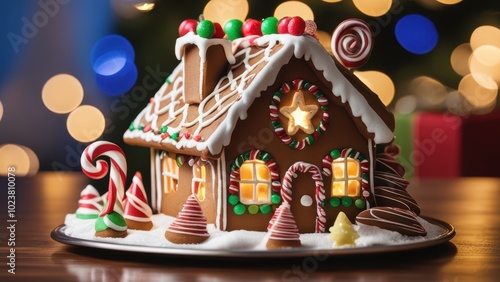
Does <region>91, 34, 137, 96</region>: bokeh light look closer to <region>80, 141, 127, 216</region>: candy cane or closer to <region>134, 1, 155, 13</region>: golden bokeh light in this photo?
<region>134, 1, 155, 13</region>: golden bokeh light

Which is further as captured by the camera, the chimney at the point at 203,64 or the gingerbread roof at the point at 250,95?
the chimney at the point at 203,64

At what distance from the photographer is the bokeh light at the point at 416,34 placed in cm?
430

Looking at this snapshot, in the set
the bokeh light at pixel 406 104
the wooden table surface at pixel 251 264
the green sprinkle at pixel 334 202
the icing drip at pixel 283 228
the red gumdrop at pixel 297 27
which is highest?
the red gumdrop at pixel 297 27

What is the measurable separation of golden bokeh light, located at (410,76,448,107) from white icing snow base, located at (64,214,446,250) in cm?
244

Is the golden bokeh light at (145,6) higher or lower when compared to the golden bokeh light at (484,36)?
higher

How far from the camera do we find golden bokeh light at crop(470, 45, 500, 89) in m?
4.86

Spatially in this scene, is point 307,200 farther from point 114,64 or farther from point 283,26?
point 114,64

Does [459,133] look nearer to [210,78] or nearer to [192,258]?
[210,78]

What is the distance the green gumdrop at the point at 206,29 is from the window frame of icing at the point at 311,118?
0.30m

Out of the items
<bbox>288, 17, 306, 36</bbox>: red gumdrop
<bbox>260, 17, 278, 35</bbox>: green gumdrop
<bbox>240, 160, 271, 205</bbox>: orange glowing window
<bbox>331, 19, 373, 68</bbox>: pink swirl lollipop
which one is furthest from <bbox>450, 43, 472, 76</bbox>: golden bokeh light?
<bbox>240, 160, 271, 205</bbox>: orange glowing window

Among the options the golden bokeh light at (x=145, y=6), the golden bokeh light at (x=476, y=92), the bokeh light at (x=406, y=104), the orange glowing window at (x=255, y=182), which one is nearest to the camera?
the orange glowing window at (x=255, y=182)

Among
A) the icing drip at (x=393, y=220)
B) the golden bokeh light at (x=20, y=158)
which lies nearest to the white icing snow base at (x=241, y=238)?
the icing drip at (x=393, y=220)

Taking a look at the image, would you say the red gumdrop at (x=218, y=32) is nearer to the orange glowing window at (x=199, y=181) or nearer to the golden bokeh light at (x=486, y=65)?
the orange glowing window at (x=199, y=181)

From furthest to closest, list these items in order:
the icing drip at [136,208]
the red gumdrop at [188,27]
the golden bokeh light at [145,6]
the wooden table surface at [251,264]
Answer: the golden bokeh light at [145,6] < the red gumdrop at [188,27] < the icing drip at [136,208] < the wooden table surface at [251,264]
